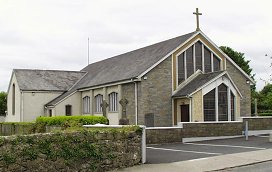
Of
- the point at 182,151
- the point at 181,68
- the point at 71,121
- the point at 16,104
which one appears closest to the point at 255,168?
the point at 182,151

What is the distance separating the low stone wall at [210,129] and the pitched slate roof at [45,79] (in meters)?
23.1

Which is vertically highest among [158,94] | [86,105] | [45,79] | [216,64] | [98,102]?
[216,64]

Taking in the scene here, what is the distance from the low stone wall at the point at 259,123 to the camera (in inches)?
969

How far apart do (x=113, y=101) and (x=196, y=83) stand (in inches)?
299

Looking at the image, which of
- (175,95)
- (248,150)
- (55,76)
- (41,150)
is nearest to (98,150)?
(41,150)

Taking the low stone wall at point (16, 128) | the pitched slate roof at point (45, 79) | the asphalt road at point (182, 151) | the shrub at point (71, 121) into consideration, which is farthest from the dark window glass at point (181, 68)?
the pitched slate roof at point (45, 79)

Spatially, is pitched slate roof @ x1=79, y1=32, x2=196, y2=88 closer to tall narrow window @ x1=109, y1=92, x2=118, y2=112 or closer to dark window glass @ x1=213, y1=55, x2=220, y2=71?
tall narrow window @ x1=109, y1=92, x2=118, y2=112

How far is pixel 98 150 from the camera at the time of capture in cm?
1324

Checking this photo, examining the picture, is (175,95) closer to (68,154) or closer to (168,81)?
(168,81)

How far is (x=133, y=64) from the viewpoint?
3406 centimetres

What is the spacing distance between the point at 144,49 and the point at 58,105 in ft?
33.0

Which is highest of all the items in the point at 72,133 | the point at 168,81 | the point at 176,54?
the point at 176,54

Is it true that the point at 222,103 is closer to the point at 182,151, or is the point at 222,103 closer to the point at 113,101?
the point at 113,101

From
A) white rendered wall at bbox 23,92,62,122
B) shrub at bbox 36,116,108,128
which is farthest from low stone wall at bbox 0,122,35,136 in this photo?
white rendered wall at bbox 23,92,62,122
